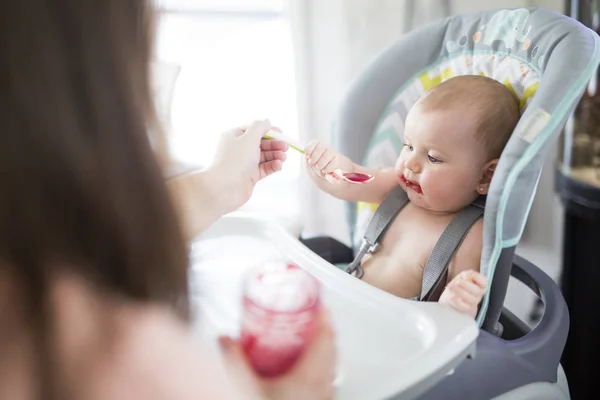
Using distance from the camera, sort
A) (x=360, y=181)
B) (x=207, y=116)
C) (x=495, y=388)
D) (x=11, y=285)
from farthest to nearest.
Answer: (x=207, y=116), (x=360, y=181), (x=495, y=388), (x=11, y=285)

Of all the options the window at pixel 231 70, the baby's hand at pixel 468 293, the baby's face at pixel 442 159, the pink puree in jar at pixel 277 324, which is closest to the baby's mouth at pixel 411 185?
the baby's face at pixel 442 159

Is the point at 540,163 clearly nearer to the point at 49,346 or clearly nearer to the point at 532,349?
the point at 532,349

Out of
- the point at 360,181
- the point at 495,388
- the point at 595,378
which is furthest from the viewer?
the point at 595,378

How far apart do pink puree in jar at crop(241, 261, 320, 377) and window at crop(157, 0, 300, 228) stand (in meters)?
1.10

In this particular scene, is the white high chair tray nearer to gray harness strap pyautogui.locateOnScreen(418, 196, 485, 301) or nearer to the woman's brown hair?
gray harness strap pyautogui.locateOnScreen(418, 196, 485, 301)

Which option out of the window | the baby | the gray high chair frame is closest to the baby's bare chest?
the baby

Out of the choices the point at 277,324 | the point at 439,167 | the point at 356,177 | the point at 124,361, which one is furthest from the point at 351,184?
the point at 124,361

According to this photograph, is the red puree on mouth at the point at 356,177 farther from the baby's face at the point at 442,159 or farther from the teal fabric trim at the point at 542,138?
the teal fabric trim at the point at 542,138

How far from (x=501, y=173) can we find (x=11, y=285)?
578mm

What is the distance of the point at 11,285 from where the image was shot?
359mm

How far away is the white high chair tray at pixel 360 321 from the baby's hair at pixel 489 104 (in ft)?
0.91

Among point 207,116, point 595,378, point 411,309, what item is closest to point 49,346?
point 411,309

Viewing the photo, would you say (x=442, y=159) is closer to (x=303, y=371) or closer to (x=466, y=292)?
(x=466, y=292)

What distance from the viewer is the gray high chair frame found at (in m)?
0.65
